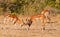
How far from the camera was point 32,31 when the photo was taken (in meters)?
13.6

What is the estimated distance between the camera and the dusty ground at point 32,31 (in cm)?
1282

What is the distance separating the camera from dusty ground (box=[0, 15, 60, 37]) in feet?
42.1

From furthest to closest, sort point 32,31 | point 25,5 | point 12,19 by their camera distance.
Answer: point 25,5 < point 12,19 < point 32,31

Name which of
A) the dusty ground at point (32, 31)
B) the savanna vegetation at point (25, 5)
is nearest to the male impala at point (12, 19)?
the dusty ground at point (32, 31)

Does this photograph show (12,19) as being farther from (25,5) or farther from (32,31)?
(25,5)

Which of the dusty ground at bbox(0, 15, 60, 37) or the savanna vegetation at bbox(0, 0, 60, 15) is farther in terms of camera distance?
the savanna vegetation at bbox(0, 0, 60, 15)

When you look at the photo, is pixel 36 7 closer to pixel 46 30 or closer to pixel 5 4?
pixel 5 4

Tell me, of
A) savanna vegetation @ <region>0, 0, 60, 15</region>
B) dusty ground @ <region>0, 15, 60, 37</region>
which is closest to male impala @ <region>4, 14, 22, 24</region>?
dusty ground @ <region>0, 15, 60, 37</region>

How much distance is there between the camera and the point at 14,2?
65.2ft

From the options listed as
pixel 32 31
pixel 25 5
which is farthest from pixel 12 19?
pixel 25 5

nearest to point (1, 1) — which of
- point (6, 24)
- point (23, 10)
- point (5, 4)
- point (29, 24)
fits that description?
point (5, 4)

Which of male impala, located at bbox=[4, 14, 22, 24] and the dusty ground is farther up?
male impala, located at bbox=[4, 14, 22, 24]

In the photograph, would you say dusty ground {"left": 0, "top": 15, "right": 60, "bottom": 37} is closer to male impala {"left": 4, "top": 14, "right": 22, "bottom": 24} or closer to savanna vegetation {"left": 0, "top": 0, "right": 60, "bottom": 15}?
male impala {"left": 4, "top": 14, "right": 22, "bottom": 24}

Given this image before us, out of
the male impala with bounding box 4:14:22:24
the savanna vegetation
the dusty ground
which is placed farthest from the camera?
the savanna vegetation
